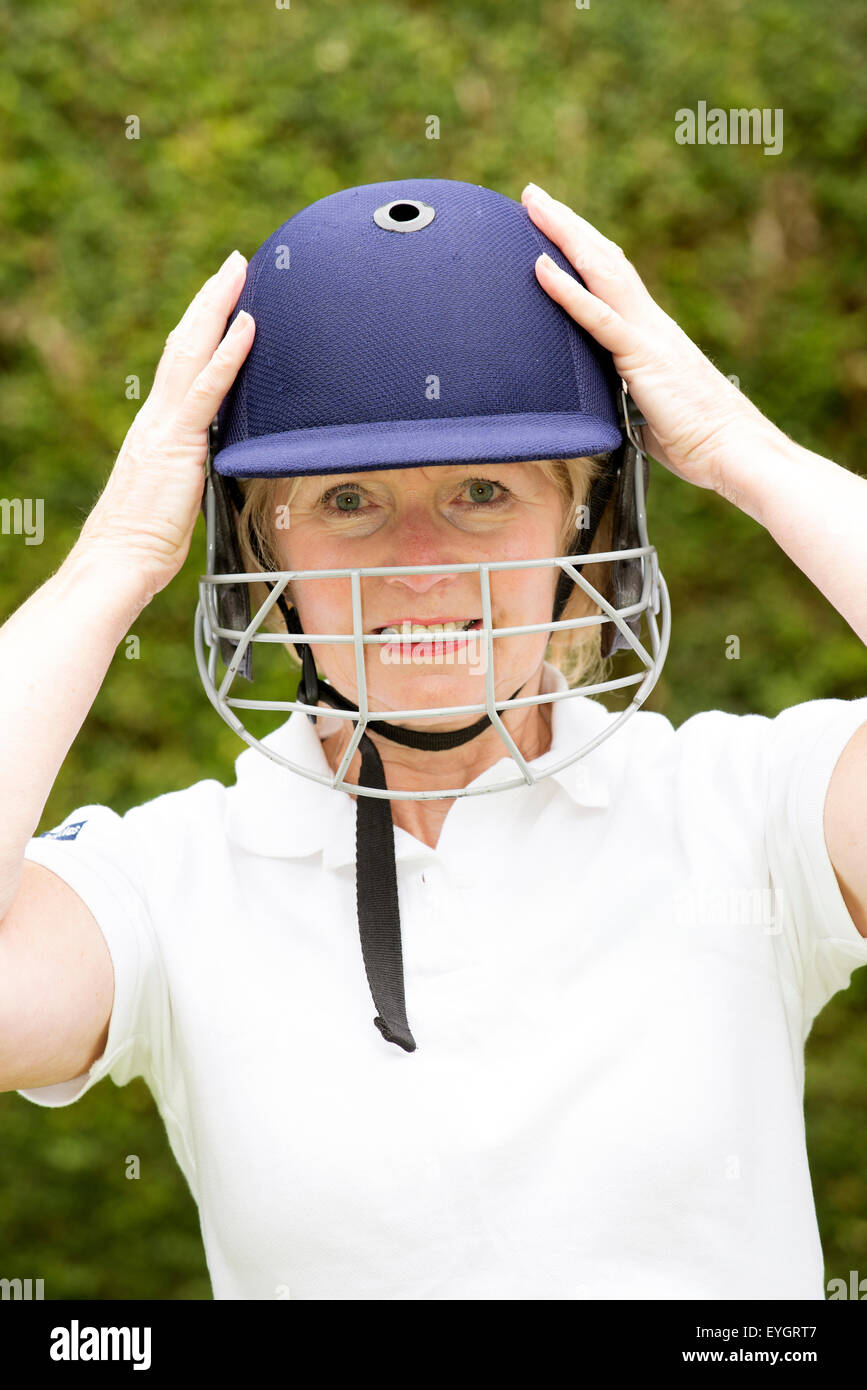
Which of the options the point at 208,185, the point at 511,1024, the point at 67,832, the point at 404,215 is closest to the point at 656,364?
the point at 404,215

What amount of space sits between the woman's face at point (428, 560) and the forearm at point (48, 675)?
21 centimetres

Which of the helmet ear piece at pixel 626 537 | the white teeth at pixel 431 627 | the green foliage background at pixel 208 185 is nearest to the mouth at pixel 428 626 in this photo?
the white teeth at pixel 431 627

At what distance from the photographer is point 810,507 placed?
1.49 m

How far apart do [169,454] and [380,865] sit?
510 millimetres

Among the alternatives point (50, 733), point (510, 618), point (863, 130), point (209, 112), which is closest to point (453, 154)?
point (209, 112)

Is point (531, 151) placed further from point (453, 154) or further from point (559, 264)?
point (559, 264)

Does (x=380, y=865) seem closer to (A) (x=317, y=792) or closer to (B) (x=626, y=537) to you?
(A) (x=317, y=792)

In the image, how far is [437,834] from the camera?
1.68m

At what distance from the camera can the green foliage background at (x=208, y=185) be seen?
3.17 meters

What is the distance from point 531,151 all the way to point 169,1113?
232cm

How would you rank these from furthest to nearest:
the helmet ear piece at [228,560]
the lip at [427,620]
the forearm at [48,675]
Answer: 1. the helmet ear piece at [228,560]
2. the lip at [427,620]
3. the forearm at [48,675]

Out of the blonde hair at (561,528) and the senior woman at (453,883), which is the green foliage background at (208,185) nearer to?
the blonde hair at (561,528)

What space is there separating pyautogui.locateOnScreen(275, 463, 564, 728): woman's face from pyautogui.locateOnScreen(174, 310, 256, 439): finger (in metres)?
0.13

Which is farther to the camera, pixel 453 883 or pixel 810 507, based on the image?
pixel 453 883
